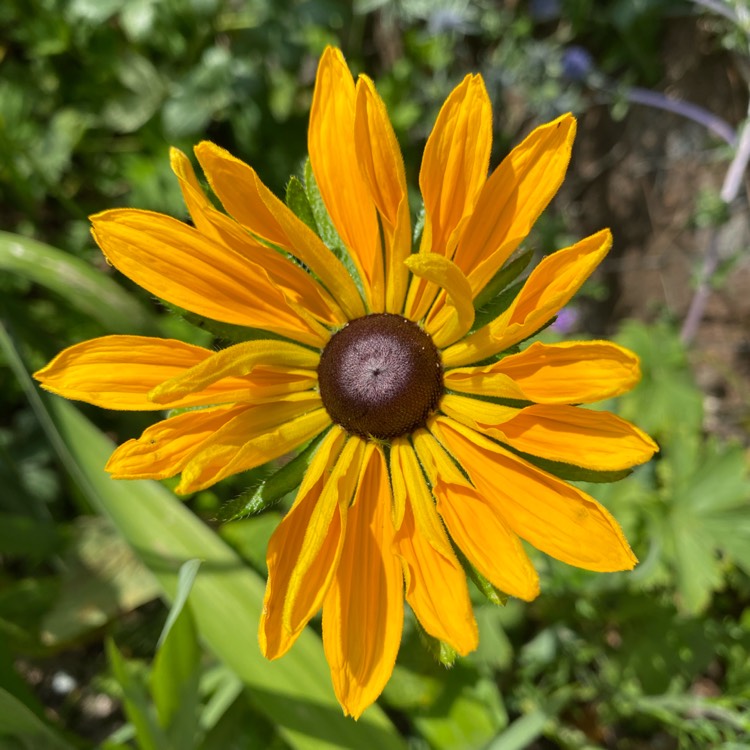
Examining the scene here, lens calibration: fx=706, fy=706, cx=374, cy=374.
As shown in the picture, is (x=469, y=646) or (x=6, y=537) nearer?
(x=469, y=646)

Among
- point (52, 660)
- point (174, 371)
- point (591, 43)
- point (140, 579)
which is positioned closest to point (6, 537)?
point (140, 579)

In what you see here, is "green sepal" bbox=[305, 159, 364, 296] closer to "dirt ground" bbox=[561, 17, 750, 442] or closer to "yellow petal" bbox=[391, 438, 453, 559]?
"yellow petal" bbox=[391, 438, 453, 559]

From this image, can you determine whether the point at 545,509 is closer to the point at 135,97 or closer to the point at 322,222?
the point at 322,222

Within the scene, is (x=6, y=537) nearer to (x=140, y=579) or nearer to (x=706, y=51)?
(x=140, y=579)

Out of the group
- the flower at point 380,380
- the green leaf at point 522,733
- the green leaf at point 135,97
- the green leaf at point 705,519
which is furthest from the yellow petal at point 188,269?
the green leaf at point 135,97

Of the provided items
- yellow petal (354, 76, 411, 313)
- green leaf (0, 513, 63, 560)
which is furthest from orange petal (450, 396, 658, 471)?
green leaf (0, 513, 63, 560)

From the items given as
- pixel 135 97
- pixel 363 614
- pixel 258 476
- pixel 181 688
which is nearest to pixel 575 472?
pixel 363 614

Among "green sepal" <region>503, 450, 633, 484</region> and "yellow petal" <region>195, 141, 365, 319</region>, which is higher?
"yellow petal" <region>195, 141, 365, 319</region>
